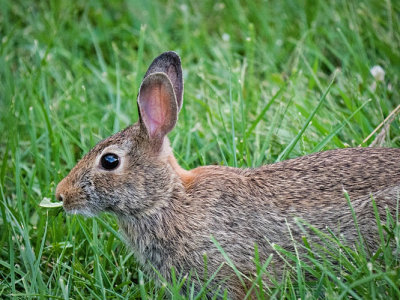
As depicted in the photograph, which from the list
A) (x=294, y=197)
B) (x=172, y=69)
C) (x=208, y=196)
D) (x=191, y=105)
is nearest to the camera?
(x=294, y=197)

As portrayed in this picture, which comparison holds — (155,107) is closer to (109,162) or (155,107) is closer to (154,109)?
(154,109)

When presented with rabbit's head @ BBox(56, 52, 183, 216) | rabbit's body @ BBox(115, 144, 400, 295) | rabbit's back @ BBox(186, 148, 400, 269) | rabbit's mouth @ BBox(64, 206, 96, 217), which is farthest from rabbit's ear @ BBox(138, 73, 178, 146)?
rabbit's mouth @ BBox(64, 206, 96, 217)

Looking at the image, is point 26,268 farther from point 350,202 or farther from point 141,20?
point 141,20

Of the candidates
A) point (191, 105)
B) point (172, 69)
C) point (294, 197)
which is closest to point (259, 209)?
point (294, 197)

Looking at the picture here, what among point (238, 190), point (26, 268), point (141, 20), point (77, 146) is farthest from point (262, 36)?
point (26, 268)

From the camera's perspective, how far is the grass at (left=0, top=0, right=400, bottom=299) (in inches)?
148

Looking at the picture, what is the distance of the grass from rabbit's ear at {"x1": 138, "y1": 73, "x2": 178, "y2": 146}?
69 cm

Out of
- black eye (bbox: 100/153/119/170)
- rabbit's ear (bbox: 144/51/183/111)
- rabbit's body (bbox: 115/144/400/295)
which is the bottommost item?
rabbit's body (bbox: 115/144/400/295)

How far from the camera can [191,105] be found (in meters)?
5.55

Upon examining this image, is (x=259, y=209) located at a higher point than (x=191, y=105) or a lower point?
lower

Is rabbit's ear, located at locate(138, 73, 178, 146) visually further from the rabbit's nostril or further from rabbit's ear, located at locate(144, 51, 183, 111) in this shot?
the rabbit's nostril

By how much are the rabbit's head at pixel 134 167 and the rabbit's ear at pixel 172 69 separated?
3 centimetres

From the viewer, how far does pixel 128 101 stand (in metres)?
5.66

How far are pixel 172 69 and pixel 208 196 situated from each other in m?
0.81
